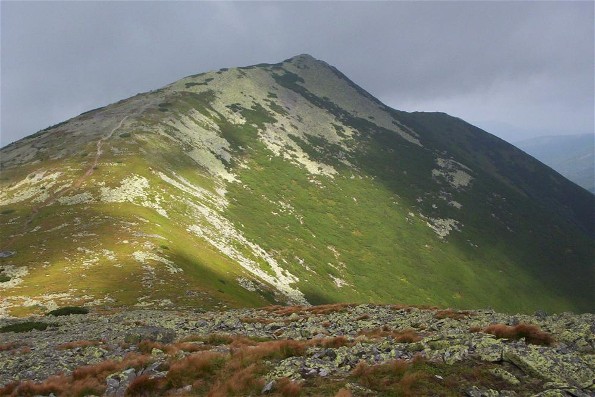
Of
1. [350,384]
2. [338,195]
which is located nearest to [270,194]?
[338,195]

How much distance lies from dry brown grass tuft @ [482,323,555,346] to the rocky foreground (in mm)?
48

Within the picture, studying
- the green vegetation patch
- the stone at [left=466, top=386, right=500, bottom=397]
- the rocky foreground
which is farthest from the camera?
the green vegetation patch

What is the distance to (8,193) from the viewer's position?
86.2 meters

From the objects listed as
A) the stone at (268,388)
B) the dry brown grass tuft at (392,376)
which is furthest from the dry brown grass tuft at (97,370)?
the dry brown grass tuft at (392,376)

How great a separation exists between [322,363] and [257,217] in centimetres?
9142

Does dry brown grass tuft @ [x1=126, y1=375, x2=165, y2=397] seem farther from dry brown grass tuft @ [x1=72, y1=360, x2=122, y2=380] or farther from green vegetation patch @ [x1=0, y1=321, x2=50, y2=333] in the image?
green vegetation patch @ [x1=0, y1=321, x2=50, y2=333]

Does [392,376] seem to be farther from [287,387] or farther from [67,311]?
[67,311]

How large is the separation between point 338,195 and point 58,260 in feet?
318

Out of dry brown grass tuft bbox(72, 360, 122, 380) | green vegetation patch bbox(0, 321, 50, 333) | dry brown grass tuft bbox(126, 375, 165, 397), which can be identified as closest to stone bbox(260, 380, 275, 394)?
dry brown grass tuft bbox(126, 375, 165, 397)

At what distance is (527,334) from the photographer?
19.7 metres

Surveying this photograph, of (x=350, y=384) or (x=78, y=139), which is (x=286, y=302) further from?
(x=78, y=139)

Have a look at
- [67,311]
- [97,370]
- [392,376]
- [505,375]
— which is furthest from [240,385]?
[67,311]

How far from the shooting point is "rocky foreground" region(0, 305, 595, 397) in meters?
14.6

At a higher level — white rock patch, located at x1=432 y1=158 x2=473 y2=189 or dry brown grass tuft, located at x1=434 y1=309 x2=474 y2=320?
white rock patch, located at x1=432 y1=158 x2=473 y2=189
